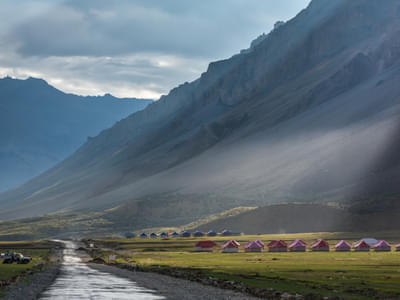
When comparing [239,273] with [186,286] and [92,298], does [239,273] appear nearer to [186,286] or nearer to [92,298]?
[186,286]

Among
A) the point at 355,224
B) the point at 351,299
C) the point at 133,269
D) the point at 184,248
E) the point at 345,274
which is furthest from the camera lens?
the point at 355,224

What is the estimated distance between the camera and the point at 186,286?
60.4 m

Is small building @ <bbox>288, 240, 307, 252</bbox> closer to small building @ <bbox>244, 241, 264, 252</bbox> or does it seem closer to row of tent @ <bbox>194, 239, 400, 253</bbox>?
row of tent @ <bbox>194, 239, 400, 253</bbox>

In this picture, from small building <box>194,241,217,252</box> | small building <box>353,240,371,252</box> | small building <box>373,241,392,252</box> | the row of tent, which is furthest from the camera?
small building <box>194,241,217,252</box>

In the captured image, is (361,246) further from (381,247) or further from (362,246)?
(381,247)

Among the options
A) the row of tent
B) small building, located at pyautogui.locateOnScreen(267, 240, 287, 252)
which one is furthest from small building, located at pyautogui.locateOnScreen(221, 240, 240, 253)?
small building, located at pyautogui.locateOnScreen(267, 240, 287, 252)

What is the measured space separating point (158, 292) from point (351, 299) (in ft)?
61.0

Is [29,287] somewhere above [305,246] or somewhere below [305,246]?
below

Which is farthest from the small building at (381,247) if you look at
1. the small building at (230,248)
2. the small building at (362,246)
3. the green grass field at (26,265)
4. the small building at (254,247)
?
the green grass field at (26,265)

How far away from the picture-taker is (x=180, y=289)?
57625 mm

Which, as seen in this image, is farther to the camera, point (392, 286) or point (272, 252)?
point (272, 252)

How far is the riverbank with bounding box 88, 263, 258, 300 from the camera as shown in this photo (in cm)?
5076

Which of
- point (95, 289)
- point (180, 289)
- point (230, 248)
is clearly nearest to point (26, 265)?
point (95, 289)

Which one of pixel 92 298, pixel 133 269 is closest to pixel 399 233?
pixel 133 269
